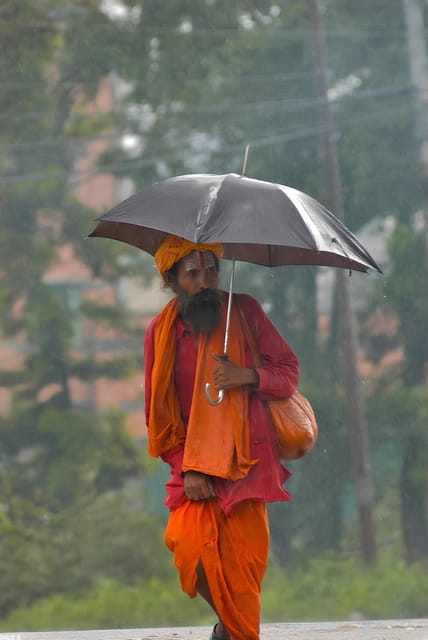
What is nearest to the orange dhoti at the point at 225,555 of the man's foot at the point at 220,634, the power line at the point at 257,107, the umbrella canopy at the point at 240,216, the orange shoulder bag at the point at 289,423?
the man's foot at the point at 220,634

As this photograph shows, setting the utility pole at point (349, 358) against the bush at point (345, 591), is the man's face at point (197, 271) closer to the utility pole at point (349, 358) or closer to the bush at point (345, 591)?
the utility pole at point (349, 358)

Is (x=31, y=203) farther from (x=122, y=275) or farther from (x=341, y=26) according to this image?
(x=341, y=26)

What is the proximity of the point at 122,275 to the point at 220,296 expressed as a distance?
13.1 feet

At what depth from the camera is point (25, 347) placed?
7914 millimetres

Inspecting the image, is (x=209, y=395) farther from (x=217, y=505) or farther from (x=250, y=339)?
(x=217, y=505)

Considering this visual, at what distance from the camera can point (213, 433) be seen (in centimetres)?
391

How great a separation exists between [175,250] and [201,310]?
216 millimetres

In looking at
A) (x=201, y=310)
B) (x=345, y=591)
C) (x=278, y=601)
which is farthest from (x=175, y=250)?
(x=345, y=591)

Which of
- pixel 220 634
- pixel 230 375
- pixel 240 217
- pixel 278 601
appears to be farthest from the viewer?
pixel 278 601

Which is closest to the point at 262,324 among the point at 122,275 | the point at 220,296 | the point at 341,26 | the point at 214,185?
the point at 220,296

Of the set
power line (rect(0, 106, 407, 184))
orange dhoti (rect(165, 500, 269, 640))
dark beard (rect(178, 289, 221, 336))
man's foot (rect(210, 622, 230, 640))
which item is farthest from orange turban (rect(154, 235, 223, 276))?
power line (rect(0, 106, 407, 184))

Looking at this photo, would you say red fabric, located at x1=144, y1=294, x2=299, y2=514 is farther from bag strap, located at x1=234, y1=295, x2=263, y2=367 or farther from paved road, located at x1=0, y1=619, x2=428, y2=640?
paved road, located at x1=0, y1=619, x2=428, y2=640

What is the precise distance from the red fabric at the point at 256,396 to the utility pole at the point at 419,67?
438cm

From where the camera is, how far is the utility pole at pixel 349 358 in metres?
7.99
